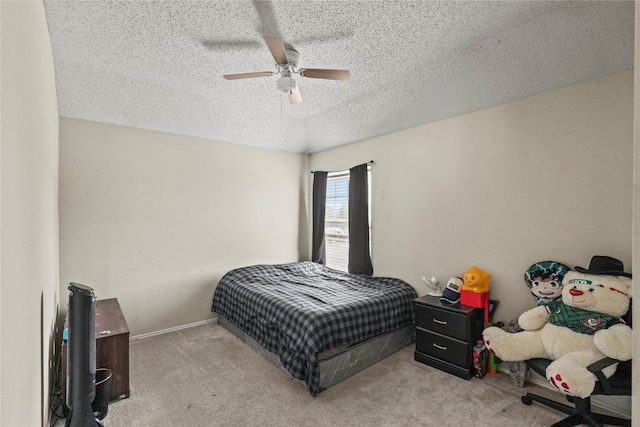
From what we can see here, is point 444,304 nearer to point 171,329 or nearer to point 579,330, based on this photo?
point 579,330

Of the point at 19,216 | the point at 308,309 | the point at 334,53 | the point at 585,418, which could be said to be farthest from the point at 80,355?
the point at 585,418

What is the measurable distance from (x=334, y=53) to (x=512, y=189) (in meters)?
1.95

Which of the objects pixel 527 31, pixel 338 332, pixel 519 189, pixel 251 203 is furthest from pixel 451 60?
pixel 251 203

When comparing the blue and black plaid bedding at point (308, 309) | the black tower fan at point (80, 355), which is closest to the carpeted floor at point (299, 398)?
the blue and black plaid bedding at point (308, 309)

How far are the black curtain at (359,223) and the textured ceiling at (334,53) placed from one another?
912mm

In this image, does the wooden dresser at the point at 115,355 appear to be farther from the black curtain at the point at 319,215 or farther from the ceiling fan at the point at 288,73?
the black curtain at the point at 319,215

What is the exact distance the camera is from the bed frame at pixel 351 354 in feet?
8.21

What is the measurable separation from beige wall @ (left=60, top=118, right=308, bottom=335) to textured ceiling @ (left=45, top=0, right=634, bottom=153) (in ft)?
1.22

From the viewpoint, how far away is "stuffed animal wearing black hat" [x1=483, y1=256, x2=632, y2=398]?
1841 mm

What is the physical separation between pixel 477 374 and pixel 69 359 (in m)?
2.91

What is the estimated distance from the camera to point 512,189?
9.05ft

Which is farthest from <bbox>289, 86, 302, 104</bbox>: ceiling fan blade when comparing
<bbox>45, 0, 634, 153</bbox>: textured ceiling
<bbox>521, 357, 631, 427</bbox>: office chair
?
<bbox>521, 357, 631, 427</bbox>: office chair

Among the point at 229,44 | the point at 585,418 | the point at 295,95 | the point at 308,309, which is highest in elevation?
the point at 229,44

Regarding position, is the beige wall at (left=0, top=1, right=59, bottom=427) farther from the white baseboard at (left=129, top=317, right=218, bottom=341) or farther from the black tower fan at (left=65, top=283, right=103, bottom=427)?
the white baseboard at (left=129, top=317, right=218, bottom=341)
